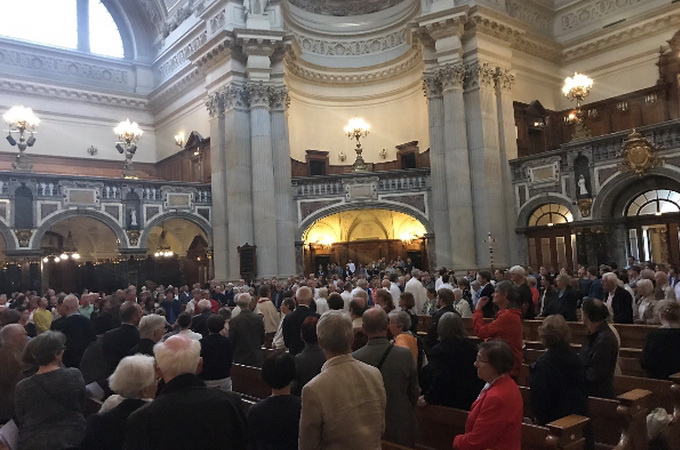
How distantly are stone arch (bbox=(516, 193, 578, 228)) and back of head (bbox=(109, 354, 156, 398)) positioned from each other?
50.6 ft

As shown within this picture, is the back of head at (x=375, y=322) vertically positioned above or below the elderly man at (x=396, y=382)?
above

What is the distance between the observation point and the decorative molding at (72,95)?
70.7 ft

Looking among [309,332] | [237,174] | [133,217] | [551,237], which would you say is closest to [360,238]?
[237,174]

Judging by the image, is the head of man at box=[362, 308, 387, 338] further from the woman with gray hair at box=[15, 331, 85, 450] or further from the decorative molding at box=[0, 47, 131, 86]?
the decorative molding at box=[0, 47, 131, 86]

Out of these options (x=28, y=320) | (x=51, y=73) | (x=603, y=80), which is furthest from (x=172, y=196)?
(x=603, y=80)

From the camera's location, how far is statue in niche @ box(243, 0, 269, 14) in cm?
1841

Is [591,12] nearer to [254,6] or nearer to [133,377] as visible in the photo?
[254,6]

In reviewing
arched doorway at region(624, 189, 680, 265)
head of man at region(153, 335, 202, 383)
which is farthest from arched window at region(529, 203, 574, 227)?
head of man at region(153, 335, 202, 383)

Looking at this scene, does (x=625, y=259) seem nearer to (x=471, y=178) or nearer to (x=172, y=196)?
(x=471, y=178)

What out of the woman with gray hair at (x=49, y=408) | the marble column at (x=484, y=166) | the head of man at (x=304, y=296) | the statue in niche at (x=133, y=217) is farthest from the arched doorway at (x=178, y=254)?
the woman with gray hair at (x=49, y=408)

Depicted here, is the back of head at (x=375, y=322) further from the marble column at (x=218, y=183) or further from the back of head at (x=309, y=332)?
the marble column at (x=218, y=183)

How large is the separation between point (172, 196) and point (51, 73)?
30.2 feet

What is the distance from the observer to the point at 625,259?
50.6ft

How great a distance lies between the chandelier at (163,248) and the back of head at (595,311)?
18.5m
